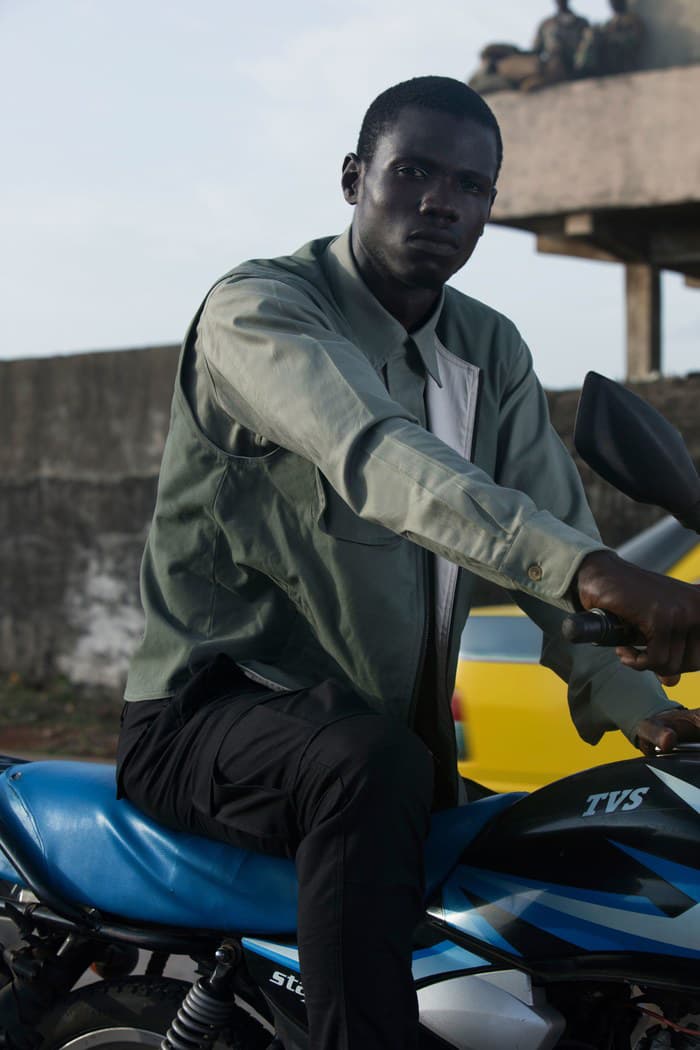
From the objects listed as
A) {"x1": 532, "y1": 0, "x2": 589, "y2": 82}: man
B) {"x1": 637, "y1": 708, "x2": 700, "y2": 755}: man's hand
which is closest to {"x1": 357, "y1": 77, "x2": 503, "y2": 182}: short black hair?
{"x1": 637, "y1": 708, "x2": 700, "y2": 755}: man's hand

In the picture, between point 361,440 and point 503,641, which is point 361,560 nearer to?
point 361,440

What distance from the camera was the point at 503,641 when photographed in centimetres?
383

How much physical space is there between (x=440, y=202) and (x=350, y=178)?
0.26 meters

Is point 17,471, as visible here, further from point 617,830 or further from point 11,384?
point 617,830

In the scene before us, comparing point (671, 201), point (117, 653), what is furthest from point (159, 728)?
point (671, 201)

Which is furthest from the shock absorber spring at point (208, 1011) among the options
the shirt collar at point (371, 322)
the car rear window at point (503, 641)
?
the car rear window at point (503, 641)

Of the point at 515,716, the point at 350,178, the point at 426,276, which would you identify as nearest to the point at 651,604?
the point at 426,276

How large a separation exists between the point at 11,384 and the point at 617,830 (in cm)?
841


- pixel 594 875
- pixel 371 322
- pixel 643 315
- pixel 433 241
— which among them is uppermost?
pixel 643 315

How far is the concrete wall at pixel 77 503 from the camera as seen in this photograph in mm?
8781

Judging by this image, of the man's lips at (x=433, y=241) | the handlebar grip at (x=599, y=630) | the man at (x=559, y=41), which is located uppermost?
the man at (x=559, y=41)

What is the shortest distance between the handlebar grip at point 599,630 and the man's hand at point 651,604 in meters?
0.01

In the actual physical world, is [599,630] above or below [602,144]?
below

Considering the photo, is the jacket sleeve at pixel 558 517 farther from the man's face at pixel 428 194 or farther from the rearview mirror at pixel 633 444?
the rearview mirror at pixel 633 444
